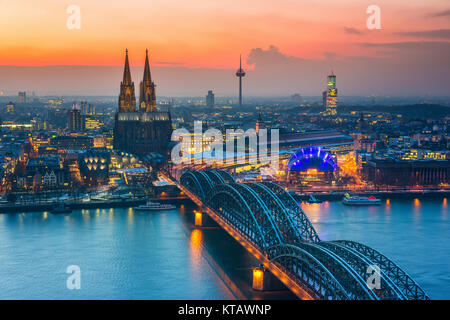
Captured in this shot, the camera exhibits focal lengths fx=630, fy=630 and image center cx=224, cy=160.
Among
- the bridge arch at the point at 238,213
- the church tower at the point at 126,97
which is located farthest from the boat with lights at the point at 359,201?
the church tower at the point at 126,97

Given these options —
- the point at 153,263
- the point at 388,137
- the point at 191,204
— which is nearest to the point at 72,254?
the point at 153,263

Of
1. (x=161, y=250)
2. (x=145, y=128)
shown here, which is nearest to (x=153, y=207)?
(x=161, y=250)

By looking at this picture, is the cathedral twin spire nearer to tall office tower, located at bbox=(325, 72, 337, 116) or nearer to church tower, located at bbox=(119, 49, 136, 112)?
church tower, located at bbox=(119, 49, 136, 112)

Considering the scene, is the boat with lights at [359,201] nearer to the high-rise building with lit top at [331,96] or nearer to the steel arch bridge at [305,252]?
the steel arch bridge at [305,252]

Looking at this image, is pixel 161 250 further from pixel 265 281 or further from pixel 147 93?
pixel 147 93

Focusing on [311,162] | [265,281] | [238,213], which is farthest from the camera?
[311,162]

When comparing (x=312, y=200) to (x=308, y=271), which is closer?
(x=308, y=271)
